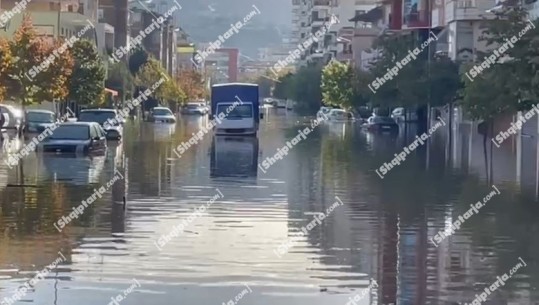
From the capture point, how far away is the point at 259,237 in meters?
21.2

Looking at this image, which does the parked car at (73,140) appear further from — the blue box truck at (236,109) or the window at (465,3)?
the window at (465,3)

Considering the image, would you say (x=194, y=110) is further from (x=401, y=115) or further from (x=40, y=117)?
(x=40, y=117)

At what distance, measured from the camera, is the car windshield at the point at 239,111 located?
2739 inches

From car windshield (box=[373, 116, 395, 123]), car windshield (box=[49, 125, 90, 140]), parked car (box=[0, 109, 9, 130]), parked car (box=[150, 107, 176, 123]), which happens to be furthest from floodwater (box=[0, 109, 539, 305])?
parked car (box=[150, 107, 176, 123])

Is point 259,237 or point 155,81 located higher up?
point 155,81

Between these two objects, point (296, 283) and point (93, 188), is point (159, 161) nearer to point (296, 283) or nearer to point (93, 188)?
point (93, 188)

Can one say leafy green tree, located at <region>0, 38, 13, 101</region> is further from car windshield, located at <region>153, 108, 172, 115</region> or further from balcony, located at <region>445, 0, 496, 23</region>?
car windshield, located at <region>153, 108, 172, 115</region>

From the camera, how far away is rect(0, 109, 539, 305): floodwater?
612 inches

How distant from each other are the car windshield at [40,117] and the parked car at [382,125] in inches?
1040

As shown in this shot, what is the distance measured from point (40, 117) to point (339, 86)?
59.0m

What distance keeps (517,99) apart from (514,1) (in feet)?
70.3

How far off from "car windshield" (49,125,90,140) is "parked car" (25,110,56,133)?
18.4 m

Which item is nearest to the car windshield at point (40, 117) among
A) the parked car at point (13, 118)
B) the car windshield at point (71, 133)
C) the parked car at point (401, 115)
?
the parked car at point (13, 118)

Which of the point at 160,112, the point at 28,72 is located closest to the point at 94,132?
the point at 28,72
